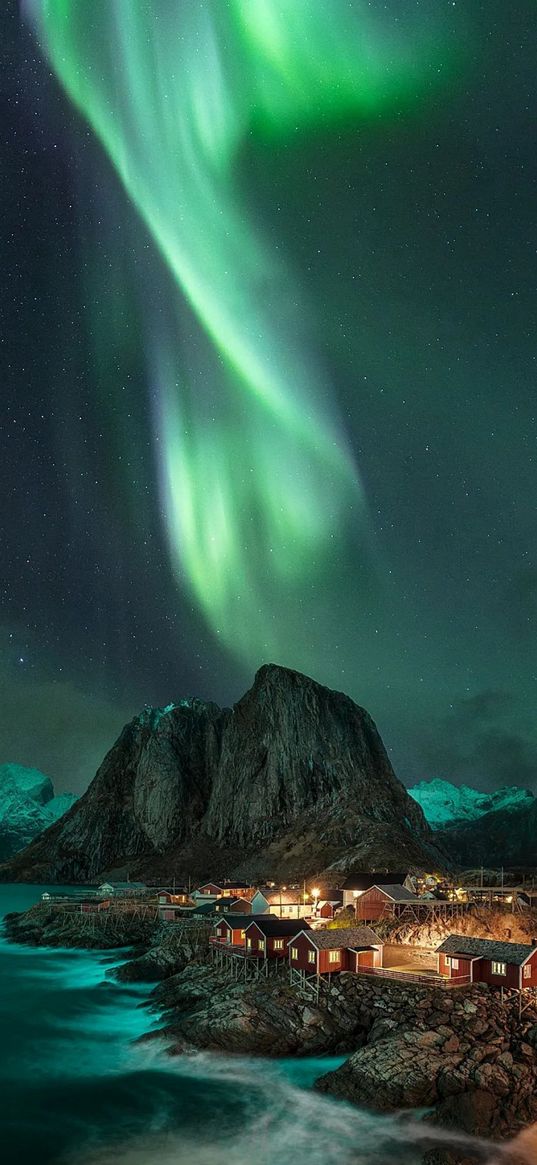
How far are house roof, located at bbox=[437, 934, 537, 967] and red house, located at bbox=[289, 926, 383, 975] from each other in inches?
241

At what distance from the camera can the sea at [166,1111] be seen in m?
33.2

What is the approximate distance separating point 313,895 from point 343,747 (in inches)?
4119

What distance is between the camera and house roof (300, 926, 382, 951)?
5231 centimetres

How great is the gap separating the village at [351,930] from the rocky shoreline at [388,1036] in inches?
58.1

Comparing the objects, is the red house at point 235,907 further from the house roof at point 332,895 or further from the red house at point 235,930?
the red house at point 235,930

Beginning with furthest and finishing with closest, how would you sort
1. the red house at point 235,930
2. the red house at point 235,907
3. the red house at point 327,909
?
1. the red house at point 235,907
2. the red house at point 327,909
3. the red house at point 235,930

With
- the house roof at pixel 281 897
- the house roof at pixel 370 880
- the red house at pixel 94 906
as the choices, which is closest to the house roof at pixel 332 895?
the house roof at pixel 370 880

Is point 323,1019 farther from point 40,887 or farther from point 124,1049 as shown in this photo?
point 40,887

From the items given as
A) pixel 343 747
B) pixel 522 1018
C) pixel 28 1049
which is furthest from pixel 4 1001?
pixel 343 747

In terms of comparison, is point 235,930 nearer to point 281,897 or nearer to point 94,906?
point 281,897

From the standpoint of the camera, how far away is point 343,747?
197000 millimetres

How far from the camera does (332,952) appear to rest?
5266cm

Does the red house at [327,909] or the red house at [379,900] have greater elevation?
the red house at [379,900]

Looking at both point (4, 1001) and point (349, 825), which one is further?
point (349, 825)
